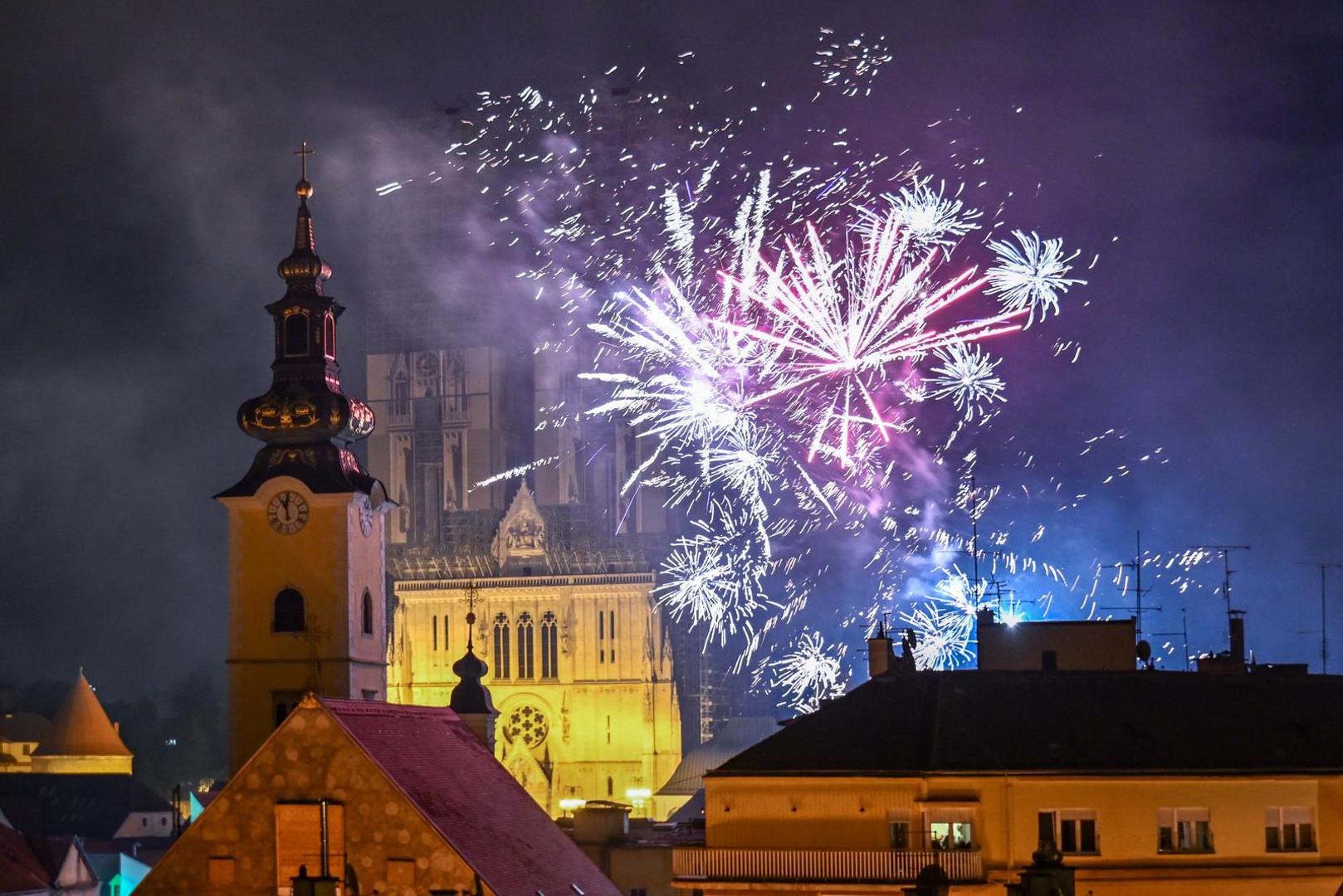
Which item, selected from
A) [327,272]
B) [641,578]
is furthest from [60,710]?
[327,272]

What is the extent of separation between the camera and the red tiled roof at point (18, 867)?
63594 millimetres

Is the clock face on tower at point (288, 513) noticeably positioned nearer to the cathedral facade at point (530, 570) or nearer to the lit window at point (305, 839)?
the lit window at point (305, 839)

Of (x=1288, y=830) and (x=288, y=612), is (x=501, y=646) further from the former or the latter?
(x=1288, y=830)

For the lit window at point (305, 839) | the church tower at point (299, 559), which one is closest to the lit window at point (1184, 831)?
the lit window at point (305, 839)

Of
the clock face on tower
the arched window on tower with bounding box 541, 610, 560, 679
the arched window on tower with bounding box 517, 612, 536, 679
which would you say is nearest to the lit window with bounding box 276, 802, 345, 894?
the clock face on tower

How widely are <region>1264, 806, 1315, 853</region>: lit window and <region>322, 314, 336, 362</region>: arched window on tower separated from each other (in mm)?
30709

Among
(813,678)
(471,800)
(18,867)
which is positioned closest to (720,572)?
(813,678)

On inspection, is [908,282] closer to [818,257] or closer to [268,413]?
[818,257]

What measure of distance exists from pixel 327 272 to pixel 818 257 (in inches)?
523

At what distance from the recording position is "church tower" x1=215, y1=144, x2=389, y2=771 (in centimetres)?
6481

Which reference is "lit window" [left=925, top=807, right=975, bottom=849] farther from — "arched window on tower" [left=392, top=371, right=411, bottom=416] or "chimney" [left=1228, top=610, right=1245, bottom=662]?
"arched window on tower" [left=392, top=371, right=411, bottom=416]

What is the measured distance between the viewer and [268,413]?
66.3 meters

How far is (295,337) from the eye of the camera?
67.9 metres

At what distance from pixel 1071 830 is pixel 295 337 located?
2970cm
